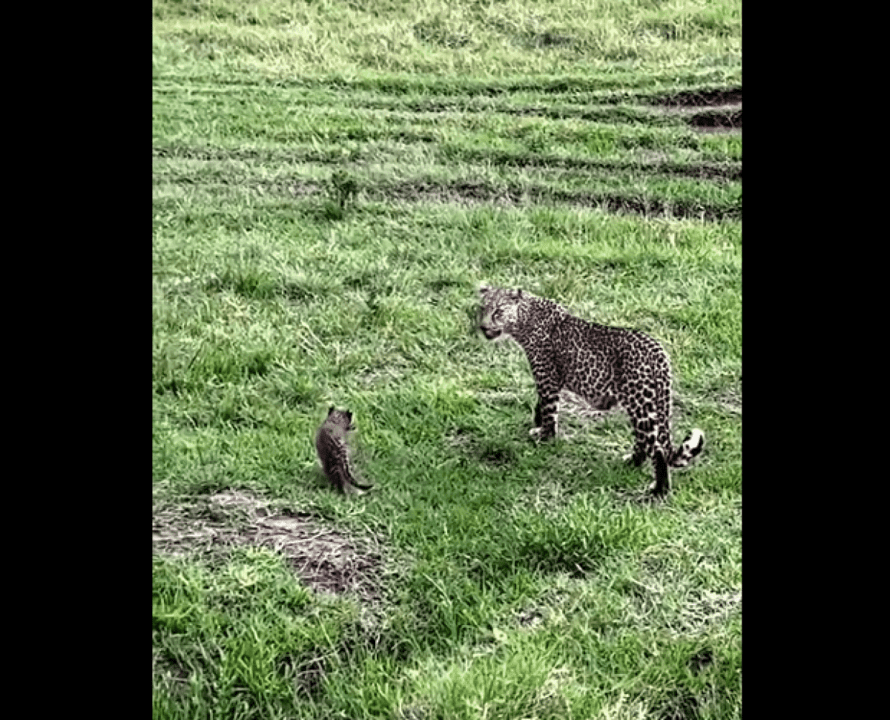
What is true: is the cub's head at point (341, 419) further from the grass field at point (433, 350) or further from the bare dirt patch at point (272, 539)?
the bare dirt patch at point (272, 539)

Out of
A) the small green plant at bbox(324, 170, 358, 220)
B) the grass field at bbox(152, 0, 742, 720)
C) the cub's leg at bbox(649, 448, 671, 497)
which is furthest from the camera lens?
the small green plant at bbox(324, 170, 358, 220)

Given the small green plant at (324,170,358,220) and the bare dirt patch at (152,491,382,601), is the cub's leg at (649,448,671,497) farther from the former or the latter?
the small green plant at (324,170,358,220)

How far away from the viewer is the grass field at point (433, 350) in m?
1.80

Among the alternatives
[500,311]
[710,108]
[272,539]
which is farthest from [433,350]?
[710,108]

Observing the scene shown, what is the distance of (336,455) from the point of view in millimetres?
1927

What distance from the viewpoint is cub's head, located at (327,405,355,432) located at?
194 cm

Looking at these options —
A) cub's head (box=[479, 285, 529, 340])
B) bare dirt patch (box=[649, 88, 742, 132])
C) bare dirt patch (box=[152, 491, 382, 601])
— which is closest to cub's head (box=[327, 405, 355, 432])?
bare dirt patch (box=[152, 491, 382, 601])

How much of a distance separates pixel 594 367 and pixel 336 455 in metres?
0.41

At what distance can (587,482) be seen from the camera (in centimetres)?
194

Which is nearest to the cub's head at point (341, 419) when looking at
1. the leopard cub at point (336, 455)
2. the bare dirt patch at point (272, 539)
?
the leopard cub at point (336, 455)

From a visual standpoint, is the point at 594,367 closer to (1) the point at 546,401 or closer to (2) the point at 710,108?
(1) the point at 546,401
